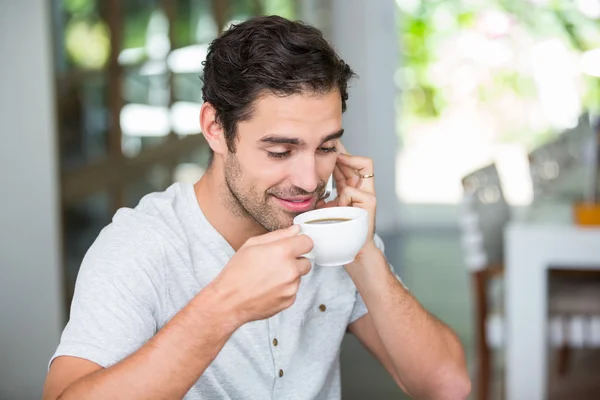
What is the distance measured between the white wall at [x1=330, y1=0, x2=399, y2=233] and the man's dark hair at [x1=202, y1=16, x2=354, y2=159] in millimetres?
4162

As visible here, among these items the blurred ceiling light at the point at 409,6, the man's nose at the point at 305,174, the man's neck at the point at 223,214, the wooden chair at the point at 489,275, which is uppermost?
the blurred ceiling light at the point at 409,6

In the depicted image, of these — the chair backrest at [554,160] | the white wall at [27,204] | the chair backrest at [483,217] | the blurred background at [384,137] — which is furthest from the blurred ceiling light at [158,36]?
the chair backrest at [554,160]

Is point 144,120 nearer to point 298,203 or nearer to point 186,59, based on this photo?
point 186,59

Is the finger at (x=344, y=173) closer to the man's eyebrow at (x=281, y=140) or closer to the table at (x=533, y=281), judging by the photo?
the man's eyebrow at (x=281, y=140)

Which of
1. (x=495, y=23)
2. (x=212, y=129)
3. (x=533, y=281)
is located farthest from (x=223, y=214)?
(x=495, y=23)

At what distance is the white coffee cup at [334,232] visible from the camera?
109 centimetres

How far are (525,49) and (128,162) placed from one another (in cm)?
315

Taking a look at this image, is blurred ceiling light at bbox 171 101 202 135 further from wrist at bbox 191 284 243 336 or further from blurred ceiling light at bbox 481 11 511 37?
wrist at bbox 191 284 243 336

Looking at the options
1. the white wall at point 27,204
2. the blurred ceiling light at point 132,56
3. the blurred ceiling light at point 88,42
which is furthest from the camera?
the blurred ceiling light at point 132,56

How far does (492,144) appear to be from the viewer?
18.0 feet

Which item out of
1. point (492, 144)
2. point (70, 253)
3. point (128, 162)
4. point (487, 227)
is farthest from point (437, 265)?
point (70, 253)

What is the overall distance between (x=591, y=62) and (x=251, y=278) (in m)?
4.70

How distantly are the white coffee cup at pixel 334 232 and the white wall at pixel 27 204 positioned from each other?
66.1 inches

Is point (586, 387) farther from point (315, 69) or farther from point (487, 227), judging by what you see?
point (315, 69)
